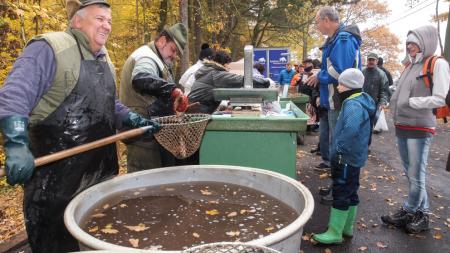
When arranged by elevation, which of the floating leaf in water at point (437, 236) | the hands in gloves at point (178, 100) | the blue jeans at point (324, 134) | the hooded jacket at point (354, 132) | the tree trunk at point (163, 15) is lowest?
the floating leaf in water at point (437, 236)

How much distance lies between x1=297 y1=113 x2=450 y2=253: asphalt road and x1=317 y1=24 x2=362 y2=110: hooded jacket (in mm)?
1515

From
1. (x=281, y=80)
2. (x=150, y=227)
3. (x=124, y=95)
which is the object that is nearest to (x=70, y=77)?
(x=150, y=227)

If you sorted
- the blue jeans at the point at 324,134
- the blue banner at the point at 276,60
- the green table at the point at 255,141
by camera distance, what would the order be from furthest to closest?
the blue banner at the point at 276,60 → the blue jeans at the point at 324,134 → the green table at the point at 255,141

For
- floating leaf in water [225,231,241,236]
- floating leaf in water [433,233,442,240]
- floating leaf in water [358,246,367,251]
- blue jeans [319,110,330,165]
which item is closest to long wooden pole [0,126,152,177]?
floating leaf in water [225,231,241,236]

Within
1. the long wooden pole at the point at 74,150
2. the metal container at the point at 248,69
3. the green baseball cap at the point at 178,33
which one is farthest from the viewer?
the metal container at the point at 248,69

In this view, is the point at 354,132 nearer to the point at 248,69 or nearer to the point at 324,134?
the point at 248,69

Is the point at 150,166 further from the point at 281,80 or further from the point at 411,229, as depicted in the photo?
the point at 281,80

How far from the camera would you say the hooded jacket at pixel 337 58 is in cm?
458

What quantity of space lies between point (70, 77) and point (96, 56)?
35cm

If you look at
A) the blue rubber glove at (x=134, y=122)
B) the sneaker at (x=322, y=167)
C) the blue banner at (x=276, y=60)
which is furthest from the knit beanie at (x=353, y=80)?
the blue banner at (x=276, y=60)

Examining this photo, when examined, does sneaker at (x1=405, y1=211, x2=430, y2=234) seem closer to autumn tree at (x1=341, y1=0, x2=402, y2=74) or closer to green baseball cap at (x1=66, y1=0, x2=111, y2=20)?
green baseball cap at (x1=66, y1=0, x2=111, y2=20)

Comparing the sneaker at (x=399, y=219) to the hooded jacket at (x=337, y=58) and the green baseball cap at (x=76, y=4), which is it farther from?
the green baseball cap at (x=76, y=4)

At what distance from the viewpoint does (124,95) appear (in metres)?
3.98

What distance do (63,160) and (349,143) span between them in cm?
254
